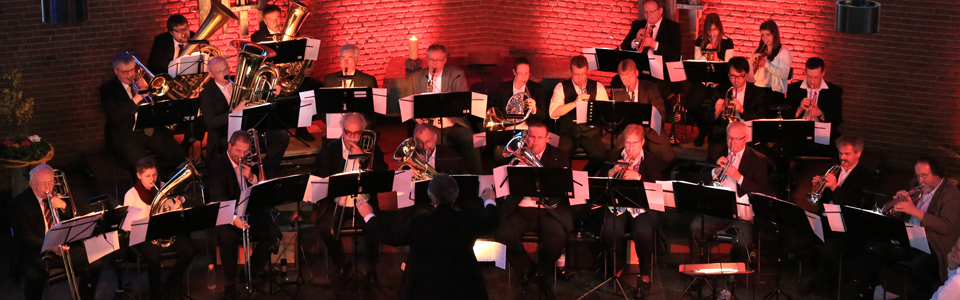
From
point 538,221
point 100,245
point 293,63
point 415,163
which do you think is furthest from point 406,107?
point 100,245

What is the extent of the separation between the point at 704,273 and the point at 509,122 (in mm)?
2573

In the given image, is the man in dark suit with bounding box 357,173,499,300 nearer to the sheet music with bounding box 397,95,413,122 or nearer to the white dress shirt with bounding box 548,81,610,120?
the sheet music with bounding box 397,95,413,122

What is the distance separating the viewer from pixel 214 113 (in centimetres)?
894

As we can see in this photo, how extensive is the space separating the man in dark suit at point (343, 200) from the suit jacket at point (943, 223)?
405 cm

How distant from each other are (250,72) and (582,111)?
2930mm

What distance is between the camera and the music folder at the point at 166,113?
8117 millimetres

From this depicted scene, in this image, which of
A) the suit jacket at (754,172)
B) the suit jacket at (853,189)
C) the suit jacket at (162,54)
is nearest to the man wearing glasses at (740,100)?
the suit jacket at (754,172)

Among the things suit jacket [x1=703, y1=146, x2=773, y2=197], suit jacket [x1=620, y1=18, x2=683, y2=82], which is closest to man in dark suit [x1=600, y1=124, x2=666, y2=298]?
suit jacket [x1=703, y1=146, x2=773, y2=197]

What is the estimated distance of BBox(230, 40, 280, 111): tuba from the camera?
8914 mm

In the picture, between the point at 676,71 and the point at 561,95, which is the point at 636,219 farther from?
the point at 676,71

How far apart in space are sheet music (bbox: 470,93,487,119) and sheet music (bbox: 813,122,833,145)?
2.70m

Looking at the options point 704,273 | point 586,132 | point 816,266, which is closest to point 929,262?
point 816,266

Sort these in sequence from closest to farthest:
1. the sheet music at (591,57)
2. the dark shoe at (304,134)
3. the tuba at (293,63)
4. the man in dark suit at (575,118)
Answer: the man in dark suit at (575,118)
the sheet music at (591,57)
the tuba at (293,63)
the dark shoe at (304,134)

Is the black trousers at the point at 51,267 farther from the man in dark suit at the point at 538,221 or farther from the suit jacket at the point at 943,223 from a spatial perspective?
the suit jacket at the point at 943,223
